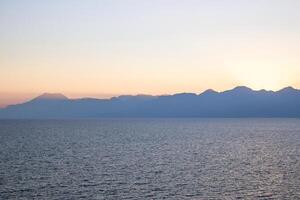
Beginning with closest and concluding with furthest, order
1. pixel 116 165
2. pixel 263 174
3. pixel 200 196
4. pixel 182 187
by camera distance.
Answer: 1. pixel 200 196
2. pixel 182 187
3. pixel 263 174
4. pixel 116 165

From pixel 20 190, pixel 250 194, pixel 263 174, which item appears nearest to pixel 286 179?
pixel 263 174

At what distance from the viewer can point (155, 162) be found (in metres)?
104

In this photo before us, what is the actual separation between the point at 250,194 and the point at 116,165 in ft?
132

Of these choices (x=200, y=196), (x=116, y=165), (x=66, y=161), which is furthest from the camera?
(x=66, y=161)

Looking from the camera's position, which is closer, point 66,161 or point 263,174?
point 263,174

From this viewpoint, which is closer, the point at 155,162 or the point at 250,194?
the point at 250,194

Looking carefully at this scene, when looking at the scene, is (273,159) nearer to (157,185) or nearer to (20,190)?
(157,185)

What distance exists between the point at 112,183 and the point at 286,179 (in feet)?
98.1

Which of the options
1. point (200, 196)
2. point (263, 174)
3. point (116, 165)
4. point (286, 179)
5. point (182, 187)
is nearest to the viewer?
point (200, 196)

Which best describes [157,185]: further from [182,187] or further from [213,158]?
[213,158]

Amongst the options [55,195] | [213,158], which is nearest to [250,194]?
[55,195]

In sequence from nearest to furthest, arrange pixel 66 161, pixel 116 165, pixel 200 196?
1. pixel 200 196
2. pixel 116 165
3. pixel 66 161

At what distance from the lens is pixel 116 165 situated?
9856 centimetres

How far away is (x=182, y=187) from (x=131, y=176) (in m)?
14.3
